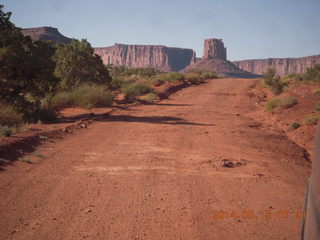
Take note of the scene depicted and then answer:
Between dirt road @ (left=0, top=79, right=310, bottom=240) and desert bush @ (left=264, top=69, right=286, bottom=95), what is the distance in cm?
1283

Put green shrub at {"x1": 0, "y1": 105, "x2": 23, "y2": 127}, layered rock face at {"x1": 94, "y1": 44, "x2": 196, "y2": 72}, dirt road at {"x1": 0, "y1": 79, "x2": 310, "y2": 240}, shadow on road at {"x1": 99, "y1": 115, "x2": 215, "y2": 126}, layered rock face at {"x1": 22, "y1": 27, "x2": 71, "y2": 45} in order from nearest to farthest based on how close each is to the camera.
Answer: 1. dirt road at {"x1": 0, "y1": 79, "x2": 310, "y2": 240}
2. green shrub at {"x1": 0, "y1": 105, "x2": 23, "y2": 127}
3. shadow on road at {"x1": 99, "y1": 115, "x2": 215, "y2": 126}
4. layered rock face at {"x1": 22, "y1": 27, "x2": 71, "y2": 45}
5. layered rock face at {"x1": 94, "y1": 44, "x2": 196, "y2": 72}

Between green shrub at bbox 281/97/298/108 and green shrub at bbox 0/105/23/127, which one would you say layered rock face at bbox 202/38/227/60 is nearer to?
green shrub at bbox 281/97/298/108

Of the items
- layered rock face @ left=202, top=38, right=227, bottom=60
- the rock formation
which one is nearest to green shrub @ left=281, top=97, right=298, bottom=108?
the rock formation

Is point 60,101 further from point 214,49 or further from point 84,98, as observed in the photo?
point 214,49

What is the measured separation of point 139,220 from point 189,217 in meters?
0.69

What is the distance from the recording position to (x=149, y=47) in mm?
160250

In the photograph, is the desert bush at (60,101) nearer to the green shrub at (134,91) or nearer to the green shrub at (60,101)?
the green shrub at (60,101)

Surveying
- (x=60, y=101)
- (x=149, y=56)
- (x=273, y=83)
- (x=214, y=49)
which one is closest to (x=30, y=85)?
(x=60, y=101)

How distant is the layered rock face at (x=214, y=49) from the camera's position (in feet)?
445

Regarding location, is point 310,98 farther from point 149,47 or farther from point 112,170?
point 149,47

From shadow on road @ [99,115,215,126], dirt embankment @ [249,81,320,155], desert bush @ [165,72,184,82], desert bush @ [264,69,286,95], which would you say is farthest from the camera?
desert bush @ [165,72,184,82]

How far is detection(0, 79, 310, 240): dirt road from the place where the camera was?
13.0 feet
